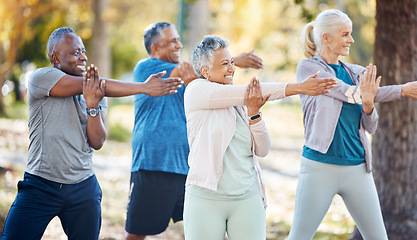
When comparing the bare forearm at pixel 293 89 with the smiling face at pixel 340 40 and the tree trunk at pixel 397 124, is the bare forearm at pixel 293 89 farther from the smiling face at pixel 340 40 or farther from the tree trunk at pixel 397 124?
the tree trunk at pixel 397 124

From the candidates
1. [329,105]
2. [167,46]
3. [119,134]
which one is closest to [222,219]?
[329,105]

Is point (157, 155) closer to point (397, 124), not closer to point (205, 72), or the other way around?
point (205, 72)

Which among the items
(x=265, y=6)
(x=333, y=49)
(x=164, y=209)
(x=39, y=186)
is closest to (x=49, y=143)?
(x=39, y=186)

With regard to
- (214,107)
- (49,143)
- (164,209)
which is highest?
(214,107)

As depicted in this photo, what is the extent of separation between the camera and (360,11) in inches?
877

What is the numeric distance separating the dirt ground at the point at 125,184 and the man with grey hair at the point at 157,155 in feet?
6.17

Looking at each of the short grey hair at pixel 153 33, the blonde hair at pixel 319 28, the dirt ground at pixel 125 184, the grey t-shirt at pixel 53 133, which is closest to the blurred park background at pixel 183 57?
the dirt ground at pixel 125 184

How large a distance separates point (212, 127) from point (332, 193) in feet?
4.12

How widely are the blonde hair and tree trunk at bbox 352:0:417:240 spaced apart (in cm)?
178

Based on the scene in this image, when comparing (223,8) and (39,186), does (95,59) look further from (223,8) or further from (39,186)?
(39,186)

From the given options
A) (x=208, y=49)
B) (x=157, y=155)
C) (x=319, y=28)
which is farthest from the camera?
(x=157, y=155)

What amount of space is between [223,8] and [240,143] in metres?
18.2

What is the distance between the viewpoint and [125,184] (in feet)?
34.3

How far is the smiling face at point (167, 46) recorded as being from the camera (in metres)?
5.03
